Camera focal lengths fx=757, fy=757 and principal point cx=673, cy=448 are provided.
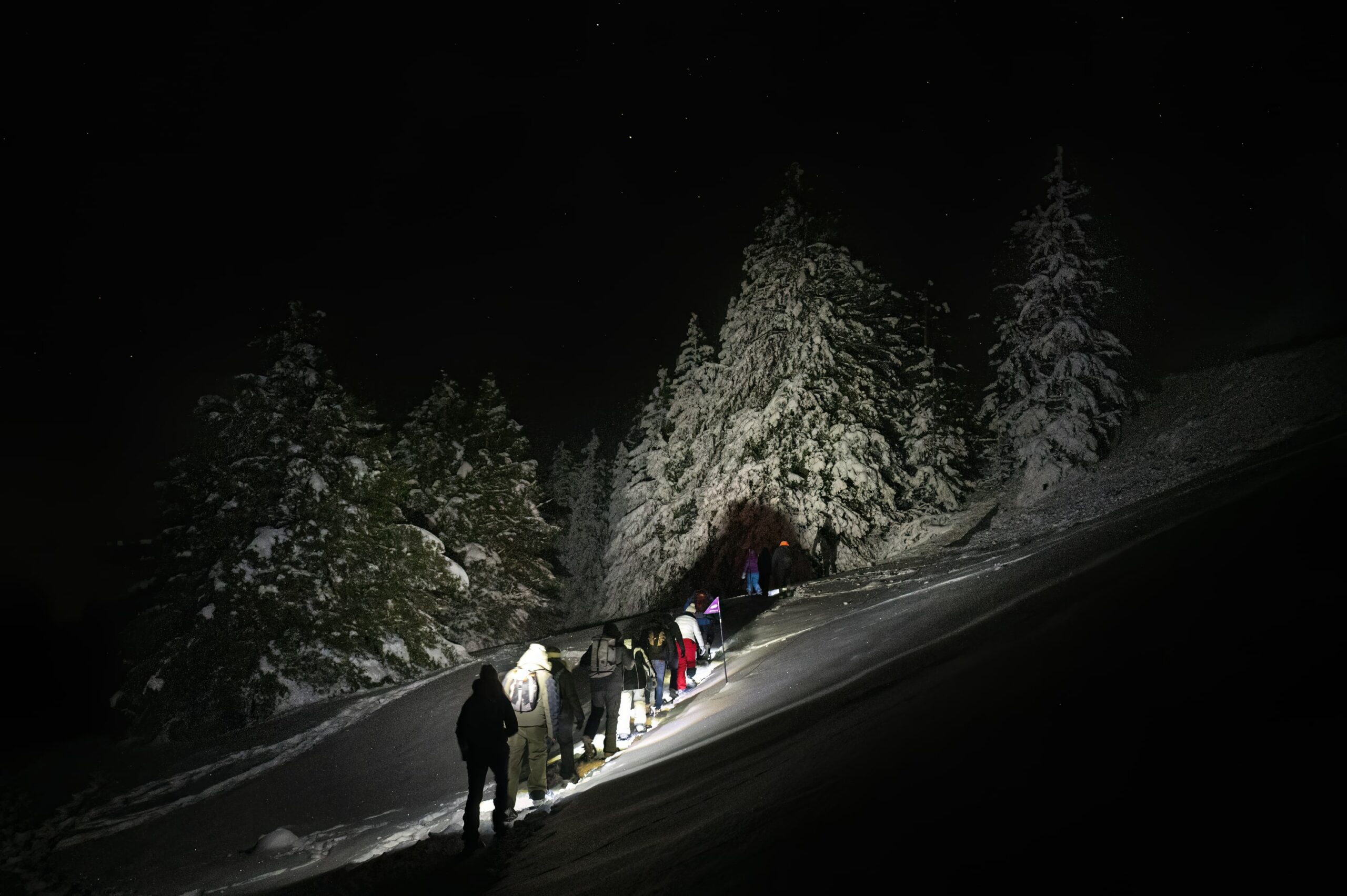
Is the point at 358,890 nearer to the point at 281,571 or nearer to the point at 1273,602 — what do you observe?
the point at 1273,602

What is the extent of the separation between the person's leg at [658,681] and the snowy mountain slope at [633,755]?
0.62 m

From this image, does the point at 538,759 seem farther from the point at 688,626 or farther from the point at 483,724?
the point at 688,626

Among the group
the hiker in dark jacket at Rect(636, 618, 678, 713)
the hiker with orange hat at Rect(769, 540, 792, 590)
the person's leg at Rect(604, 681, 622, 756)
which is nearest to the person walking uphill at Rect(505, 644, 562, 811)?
the person's leg at Rect(604, 681, 622, 756)

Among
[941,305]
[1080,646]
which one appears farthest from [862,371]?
[1080,646]

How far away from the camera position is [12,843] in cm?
1472

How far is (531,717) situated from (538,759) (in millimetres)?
621

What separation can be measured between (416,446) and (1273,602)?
34.6 metres

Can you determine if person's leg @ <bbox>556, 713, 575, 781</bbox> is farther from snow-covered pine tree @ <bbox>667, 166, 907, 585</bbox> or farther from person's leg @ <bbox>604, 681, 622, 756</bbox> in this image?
snow-covered pine tree @ <bbox>667, 166, 907, 585</bbox>

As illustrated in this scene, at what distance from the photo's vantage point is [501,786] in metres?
8.65

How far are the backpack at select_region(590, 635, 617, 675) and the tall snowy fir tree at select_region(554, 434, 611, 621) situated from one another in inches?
1510

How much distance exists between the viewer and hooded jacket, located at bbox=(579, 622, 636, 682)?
37.3ft

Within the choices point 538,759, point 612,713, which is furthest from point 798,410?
point 538,759

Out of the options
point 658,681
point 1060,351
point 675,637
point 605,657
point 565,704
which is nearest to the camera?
point 565,704

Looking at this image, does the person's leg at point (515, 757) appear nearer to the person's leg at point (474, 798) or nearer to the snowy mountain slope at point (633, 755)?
the person's leg at point (474, 798)
